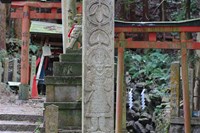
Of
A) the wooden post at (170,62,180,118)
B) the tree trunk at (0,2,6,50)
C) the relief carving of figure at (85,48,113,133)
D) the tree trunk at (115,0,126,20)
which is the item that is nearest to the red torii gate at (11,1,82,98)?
the wooden post at (170,62,180,118)

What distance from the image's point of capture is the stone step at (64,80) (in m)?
8.24

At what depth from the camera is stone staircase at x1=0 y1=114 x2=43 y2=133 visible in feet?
29.3

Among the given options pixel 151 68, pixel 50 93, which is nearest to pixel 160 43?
pixel 50 93

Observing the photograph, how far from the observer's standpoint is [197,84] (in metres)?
8.00

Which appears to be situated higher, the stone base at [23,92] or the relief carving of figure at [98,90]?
the relief carving of figure at [98,90]

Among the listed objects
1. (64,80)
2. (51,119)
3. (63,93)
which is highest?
(64,80)

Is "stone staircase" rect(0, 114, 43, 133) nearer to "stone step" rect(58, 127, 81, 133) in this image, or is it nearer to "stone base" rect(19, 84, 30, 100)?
"stone step" rect(58, 127, 81, 133)

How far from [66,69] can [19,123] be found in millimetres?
1738

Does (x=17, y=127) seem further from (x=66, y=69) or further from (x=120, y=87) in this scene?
(x=120, y=87)

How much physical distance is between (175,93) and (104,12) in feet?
9.09

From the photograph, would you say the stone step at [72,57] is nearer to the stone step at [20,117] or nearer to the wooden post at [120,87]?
the stone step at [20,117]

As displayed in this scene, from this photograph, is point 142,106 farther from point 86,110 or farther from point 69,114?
point 86,110

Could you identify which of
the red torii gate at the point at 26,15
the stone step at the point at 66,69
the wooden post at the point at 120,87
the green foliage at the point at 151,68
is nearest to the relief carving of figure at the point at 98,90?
the wooden post at the point at 120,87

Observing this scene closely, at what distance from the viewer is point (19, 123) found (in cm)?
915
